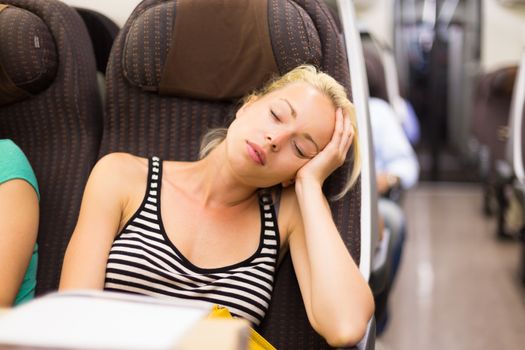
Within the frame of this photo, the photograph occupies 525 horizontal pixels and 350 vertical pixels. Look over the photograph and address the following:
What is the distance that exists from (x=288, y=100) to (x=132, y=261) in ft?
1.40

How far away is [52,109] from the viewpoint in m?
1.36

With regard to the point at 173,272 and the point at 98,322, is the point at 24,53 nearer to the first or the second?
the point at 173,272

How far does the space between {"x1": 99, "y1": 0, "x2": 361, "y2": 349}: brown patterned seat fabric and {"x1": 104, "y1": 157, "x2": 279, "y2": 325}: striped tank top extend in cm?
9

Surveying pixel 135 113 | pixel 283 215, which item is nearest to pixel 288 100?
pixel 283 215

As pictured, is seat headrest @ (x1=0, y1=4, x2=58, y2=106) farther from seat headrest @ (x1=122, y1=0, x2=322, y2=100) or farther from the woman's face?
the woman's face

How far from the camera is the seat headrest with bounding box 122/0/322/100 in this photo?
128cm

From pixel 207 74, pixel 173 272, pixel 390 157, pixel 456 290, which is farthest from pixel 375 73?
pixel 173 272

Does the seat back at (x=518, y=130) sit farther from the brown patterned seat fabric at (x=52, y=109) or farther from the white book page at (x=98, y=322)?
the white book page at (x=98, y=322)

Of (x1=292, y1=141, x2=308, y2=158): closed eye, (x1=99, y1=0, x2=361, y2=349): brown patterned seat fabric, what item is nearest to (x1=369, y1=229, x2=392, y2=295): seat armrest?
(x1=99, y1=0, x2=361, y2=349): brown patterned seat fabric

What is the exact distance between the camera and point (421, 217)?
466 centimetres

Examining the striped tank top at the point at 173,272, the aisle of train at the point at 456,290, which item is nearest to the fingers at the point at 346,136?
the striped tank top at the point at 173,272

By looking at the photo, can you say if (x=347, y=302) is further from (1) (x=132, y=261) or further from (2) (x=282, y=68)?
(2) (x=282, y=68)

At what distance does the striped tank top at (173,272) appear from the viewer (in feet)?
3.68

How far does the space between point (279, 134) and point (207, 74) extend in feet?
0.90
